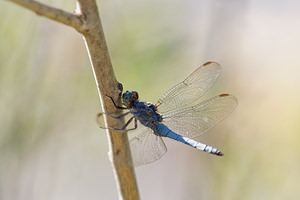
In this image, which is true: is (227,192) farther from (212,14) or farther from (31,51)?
(31,51)

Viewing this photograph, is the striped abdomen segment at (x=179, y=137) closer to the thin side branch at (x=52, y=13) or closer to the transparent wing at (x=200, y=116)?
the transparent wing at (x=200, y=116)

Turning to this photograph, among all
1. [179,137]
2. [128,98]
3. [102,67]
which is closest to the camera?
[102,67]

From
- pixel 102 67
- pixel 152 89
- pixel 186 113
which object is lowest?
pixel 102 67

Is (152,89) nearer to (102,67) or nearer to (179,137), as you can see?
(179,137)

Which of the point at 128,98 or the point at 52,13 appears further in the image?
the point at 128,98

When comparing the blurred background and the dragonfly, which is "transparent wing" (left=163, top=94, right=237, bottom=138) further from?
the blurred background

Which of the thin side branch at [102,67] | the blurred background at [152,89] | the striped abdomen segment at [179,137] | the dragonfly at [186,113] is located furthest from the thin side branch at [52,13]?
the blurred background at [152,89]

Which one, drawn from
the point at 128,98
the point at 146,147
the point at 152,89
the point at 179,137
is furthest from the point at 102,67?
the point at 152,89
